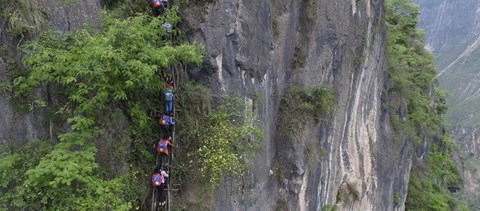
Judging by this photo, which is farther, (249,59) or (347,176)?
(347,176)

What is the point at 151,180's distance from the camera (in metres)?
7.60

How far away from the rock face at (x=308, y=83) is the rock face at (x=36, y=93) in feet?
6.87

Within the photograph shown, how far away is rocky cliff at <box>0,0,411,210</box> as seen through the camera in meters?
8.22

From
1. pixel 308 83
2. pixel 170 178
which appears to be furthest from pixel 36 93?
pixel 308 83

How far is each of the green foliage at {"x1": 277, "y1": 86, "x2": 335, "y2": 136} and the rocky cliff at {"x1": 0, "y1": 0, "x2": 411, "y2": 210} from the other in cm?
19

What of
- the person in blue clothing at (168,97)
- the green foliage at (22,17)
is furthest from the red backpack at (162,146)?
the green foliage at (22,17)

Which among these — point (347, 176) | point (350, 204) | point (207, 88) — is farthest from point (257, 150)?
point (350, 204)

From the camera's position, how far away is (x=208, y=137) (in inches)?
303

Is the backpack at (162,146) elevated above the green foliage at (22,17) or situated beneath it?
situated beneath

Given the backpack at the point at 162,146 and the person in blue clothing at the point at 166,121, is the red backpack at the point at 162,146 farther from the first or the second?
the person in blue clothing at the point at 166,121

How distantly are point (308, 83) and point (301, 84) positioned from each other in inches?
11.5

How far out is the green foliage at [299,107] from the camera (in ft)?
36.0

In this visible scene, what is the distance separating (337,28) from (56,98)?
8.39 m

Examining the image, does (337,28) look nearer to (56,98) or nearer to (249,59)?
(249,59)
